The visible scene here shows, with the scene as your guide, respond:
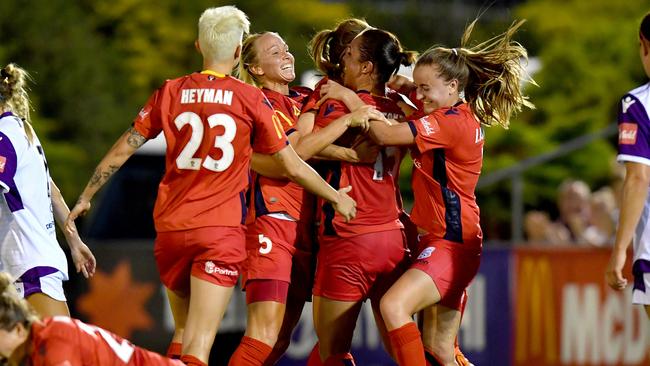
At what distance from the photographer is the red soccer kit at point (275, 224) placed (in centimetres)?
773

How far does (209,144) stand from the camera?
7.05 m

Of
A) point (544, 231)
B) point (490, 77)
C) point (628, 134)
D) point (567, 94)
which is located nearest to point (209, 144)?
point (490, 77)

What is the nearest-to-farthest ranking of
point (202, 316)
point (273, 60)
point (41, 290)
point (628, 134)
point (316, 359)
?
point (628, 134), point (202, 316), point (41, 290), point (316, 359), point (273, 60)

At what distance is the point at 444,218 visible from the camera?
7609mm

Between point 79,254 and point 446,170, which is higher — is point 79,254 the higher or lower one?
the lower one

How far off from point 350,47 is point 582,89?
1913 centimetres

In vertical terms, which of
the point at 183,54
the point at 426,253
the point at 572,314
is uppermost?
the point at 426,253

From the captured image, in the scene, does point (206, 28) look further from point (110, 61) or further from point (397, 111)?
point (110, 61)

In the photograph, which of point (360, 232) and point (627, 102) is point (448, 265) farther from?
point (627, 102)

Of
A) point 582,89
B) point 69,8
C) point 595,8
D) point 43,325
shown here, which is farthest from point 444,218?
point 595,8

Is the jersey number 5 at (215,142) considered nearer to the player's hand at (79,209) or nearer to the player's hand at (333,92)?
the player's hand at (79,209)

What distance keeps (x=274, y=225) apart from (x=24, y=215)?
4.79ft

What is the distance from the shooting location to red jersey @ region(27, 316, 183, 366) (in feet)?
19.0

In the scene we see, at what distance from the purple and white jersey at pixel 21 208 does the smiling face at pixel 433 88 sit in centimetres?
225
